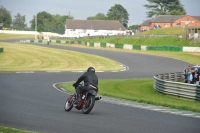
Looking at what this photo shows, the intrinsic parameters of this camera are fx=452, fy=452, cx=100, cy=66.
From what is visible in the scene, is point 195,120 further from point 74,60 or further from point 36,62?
point 74,60

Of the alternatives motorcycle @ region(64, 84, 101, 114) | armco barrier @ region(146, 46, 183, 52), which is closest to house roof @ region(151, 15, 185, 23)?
armco barrier @ region(146, 46, 183, 52)

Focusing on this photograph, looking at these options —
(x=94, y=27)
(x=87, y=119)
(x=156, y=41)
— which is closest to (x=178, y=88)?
(x=87, y=119)

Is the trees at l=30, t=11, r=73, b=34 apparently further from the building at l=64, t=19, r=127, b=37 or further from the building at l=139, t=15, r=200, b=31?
the building at l=139, t=15, r=200, b=31

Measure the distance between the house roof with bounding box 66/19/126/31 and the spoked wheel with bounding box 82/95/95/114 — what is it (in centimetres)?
14198

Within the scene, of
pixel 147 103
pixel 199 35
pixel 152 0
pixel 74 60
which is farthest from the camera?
pixel 152 0

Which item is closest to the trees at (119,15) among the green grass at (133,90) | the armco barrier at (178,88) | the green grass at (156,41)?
the green grass at (156,41)

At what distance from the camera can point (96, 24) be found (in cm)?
15900

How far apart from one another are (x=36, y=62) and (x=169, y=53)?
24.0 meters

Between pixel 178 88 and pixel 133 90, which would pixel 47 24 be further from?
pixel 178 88

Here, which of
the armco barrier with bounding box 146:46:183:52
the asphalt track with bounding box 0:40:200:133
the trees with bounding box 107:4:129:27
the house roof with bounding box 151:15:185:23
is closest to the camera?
the asphalt track with bounding box 0:40:200:133

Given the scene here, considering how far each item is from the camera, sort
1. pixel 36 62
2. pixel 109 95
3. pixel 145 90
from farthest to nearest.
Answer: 1. pixel 36 62
2. pixel 145 90
3. pixel 109 95

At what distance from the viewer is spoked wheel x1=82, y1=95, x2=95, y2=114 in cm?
1423

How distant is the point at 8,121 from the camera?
1269cm

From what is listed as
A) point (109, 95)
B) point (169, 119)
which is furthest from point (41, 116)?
point (109, 95)
